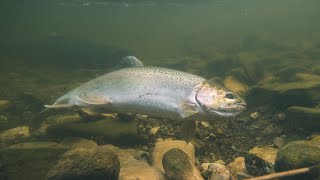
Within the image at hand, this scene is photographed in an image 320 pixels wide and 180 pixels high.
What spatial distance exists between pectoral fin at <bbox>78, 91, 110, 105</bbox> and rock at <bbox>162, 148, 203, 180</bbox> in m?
1.58

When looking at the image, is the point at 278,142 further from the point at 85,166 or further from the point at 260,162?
the point at 85,166

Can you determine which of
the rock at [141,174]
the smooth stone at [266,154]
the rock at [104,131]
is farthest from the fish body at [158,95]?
the rock at [141,174]

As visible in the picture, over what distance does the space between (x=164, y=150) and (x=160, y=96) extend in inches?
32.9

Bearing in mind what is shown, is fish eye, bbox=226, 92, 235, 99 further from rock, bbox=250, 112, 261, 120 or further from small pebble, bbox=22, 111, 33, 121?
small pebble, bbox=22, 111, 33, 121

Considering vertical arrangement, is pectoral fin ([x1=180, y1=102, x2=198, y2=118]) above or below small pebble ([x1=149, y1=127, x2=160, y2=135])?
above

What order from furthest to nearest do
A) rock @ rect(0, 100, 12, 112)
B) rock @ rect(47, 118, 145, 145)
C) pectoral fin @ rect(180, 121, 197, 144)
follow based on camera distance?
1. rock @ rect(0, 100, 12, 112)
2. rock @ rect(47, 118, 145, 145)
3. pectoral fin @ rect(180, 121, 197, 144)

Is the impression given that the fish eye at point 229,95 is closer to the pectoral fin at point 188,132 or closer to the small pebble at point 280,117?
the pectoral fin at point 188,132

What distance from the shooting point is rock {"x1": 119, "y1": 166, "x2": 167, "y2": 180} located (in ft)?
12.0

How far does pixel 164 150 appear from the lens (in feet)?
15.5

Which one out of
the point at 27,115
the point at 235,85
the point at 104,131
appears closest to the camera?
the point at 104,131

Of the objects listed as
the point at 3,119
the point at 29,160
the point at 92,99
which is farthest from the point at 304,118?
the point at 3,119

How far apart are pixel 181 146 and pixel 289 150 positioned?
1.89 metres

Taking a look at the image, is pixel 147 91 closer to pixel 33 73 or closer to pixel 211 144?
pixel 211 144

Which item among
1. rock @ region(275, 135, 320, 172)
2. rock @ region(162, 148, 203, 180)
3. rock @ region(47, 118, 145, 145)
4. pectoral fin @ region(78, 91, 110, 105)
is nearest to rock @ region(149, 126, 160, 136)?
rock @ region(47, 118, 145, 145)
